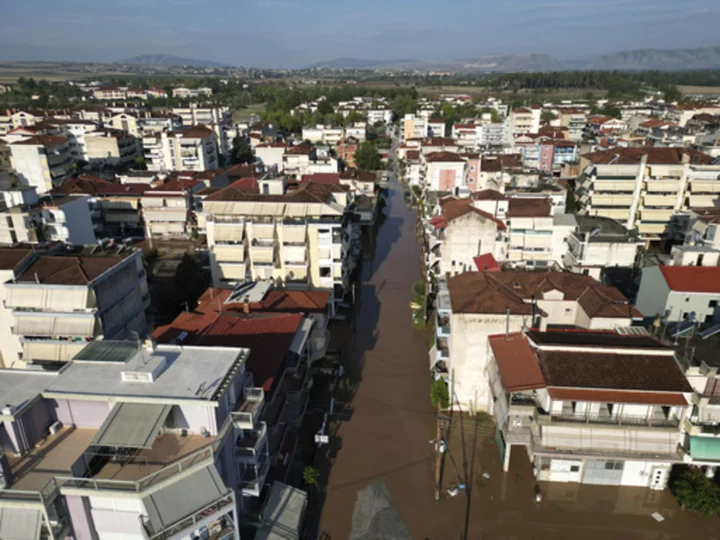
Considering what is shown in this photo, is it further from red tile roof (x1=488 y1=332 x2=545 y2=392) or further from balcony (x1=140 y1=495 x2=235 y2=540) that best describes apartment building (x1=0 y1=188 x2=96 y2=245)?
red tile roof (x1=488 y1=332 x2=545 y2=392)

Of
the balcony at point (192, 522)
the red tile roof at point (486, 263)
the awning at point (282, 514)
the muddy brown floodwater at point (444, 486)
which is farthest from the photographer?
the red tile roof at point (486, 263)

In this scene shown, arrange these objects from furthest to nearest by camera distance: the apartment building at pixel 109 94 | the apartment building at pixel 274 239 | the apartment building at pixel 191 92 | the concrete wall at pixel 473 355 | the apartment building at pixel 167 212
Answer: the apartment building at pixel 191 92 → the apartment building at pixel 109 94 → the apartment building at pixel 167 212 → the apartment building at pixel 274 239 → the concrete wall at pixel 473 355

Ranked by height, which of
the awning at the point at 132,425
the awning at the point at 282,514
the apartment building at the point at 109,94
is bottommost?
the awning at the point at 282,514

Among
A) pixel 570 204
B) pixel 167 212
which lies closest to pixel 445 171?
pixel 570 204

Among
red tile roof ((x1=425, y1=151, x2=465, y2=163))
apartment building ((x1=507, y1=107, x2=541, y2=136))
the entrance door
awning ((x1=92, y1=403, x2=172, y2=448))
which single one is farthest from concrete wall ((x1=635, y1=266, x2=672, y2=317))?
apartment building ((x1=507, y1=107, x2=541, y2=136))

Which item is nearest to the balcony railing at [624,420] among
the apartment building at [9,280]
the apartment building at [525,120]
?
the apartment building at [9,280]

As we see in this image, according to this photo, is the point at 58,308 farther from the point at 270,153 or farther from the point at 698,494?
the point at 270,153

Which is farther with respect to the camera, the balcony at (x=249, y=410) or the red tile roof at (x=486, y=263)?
the red tile roof at (x=486, y=263)

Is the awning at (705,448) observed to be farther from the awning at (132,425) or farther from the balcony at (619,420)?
the awning at (132,425)
